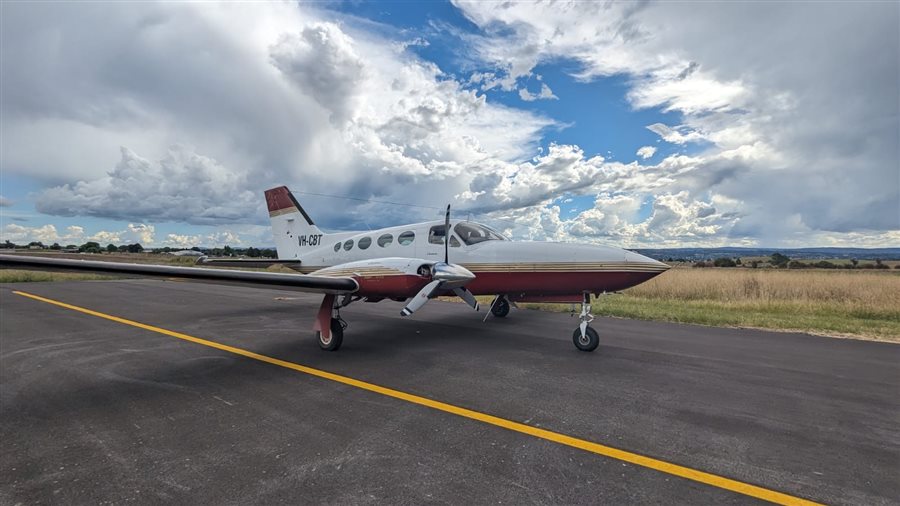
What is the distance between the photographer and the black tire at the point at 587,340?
745cm

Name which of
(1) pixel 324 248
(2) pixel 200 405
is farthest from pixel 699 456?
(1) pixel 324 248

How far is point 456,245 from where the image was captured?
30.2 ft

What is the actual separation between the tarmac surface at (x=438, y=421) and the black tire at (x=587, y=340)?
182 millimetres

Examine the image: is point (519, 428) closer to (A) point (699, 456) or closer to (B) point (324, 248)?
(A) point (699, 456)

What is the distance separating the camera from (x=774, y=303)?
14781 millimetres

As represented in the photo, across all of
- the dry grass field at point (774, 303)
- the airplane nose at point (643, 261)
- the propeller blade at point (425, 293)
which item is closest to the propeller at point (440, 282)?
the propeller blade at point (425, 293)

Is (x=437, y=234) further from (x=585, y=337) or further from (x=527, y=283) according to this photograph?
(x=585, y=337)

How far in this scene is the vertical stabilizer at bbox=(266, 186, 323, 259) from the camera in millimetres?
14139

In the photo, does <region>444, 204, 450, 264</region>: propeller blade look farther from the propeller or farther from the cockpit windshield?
the propeller

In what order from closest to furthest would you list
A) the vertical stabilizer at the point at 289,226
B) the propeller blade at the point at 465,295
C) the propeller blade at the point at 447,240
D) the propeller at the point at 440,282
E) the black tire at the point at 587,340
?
the propeller at the point at 440,282, the black tire at the point at 587,340, the propeller blade at the point at 465,295, the propeller blade at the point at 447,240, the vertical stabilizer at the point at 289,226

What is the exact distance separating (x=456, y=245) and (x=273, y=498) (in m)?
6.76

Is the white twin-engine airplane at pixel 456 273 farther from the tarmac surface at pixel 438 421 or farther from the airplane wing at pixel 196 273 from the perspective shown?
the tarmac surface at pixel 438 421

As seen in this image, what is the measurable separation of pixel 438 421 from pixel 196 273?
4291mm

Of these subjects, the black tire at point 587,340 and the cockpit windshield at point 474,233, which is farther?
the cockpit windshield at point 474,233
